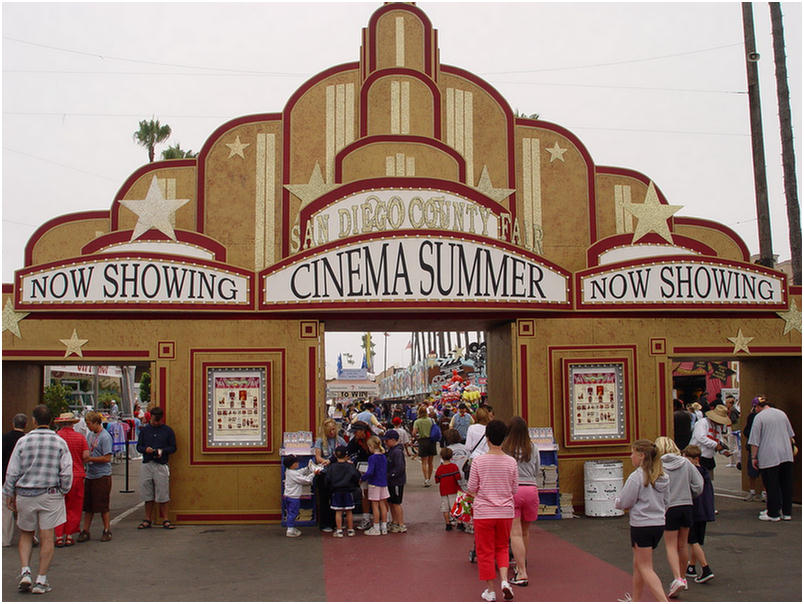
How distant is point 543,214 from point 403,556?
7.59 meters

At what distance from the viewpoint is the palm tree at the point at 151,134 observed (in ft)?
120

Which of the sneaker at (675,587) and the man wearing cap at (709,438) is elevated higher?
the man wearing cap at (709,438)

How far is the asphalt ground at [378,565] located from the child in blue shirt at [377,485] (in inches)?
11.7

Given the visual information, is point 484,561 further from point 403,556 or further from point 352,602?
point 403,556

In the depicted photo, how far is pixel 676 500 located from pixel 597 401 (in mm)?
5298

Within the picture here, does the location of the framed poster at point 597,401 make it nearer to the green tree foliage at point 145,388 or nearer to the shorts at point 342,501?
the shorts at point 342,501

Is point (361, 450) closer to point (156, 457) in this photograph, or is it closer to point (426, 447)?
point (156, 457)

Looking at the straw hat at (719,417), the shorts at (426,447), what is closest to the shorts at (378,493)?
the straw hat at (719,417)

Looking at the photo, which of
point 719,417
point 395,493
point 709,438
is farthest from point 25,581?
point 719,417

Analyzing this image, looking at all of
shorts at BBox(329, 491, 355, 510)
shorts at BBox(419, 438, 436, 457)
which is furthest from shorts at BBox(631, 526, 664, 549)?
shorts at BBox(419, 438, 436, 457)

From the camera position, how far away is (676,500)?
8008 millimetres

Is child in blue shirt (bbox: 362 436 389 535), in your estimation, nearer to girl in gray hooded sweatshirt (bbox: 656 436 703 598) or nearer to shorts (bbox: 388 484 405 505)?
shorts (bbox: 388 484 405 505)

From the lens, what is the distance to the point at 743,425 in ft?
49.0

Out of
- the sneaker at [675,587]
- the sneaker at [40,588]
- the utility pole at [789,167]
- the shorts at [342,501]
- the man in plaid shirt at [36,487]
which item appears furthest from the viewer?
the utility pole at [789,167]
